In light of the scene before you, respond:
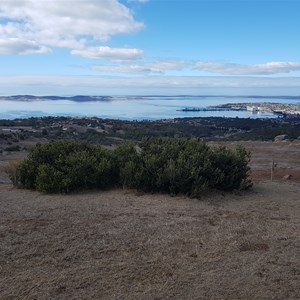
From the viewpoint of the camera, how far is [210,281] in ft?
17.9

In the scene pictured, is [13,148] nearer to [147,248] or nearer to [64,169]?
[64,169]

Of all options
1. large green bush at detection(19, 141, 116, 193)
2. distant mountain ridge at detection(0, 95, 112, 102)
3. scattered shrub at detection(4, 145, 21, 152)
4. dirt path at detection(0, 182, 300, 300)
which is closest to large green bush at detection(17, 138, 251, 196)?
large green bush at detection(19, 141, 116, 193)

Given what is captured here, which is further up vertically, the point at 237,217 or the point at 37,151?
the point at 37,151

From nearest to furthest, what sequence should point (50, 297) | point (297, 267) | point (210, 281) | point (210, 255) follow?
point (50, 297)
point (210, 281)
point (297, 267)
point (210, 255)

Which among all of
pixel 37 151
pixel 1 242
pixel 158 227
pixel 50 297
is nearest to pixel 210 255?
pixel 158 227

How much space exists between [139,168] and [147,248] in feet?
A: 15.8

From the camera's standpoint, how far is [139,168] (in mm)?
11414

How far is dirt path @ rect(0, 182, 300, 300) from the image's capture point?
17.2 ft

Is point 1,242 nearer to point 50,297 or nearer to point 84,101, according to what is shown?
point 50,297

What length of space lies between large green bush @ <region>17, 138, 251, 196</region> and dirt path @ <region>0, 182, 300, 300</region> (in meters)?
0.60

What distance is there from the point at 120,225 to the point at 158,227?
637 mm

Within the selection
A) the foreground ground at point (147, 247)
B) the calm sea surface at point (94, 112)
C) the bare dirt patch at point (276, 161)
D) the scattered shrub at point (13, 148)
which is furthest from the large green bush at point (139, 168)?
the calm sea surface at point (94, 112)

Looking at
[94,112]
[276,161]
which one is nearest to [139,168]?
[276,161]

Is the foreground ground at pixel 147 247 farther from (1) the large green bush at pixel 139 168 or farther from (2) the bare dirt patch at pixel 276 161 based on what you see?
(2) the bare dirt patch at pixel 276 161
